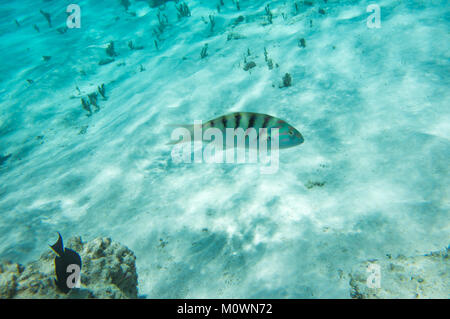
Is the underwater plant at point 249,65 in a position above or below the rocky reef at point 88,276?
above

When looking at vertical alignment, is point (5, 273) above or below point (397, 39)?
below

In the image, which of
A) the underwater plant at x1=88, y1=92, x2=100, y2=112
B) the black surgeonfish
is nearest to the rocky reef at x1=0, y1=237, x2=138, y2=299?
the black surgeonfish

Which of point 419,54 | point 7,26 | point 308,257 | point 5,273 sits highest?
point 7,26

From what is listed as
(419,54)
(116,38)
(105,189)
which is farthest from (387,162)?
(116,38)

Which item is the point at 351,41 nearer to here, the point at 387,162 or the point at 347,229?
the point at 387,162

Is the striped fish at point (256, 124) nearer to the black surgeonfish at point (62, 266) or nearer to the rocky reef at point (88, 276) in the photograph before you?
the rocky reef at point (88, 276)

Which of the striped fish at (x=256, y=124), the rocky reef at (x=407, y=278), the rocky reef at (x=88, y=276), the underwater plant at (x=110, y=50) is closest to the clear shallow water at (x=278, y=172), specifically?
the rocky reef at (x=407, y=278)
